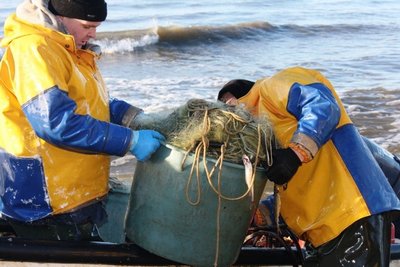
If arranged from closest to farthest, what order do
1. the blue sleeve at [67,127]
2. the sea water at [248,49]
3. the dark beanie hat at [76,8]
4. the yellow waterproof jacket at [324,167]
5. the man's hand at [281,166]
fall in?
the blue sleeve at [67,127]
the man's hand at [281,166]
the dark beanie hat at [76,8]
the yellow waterproof jacket at [324,167]
the sea water at [248,49]

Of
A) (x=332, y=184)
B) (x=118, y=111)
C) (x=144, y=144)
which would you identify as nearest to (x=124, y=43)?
(x=118, y=111)

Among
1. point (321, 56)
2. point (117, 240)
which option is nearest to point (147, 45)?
point (321, 56)

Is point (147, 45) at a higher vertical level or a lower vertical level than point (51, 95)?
lower

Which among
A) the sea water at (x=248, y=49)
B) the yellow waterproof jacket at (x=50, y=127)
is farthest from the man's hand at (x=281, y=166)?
the sea water at (x=248, y=49)

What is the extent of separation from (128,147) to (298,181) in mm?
939

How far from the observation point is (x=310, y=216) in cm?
333

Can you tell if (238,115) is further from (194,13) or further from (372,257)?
(194,13)

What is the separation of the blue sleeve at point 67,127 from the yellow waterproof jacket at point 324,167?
2.70 ft

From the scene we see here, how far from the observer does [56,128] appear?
2.78 meters

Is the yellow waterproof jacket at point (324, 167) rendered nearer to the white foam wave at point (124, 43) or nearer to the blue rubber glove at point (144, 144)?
the blue rubber glove at point (144, 144)

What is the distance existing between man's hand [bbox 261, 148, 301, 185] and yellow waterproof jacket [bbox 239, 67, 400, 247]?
0.20m

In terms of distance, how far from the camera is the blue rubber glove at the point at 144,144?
286cm

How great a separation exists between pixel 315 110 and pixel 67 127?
1.12 metres

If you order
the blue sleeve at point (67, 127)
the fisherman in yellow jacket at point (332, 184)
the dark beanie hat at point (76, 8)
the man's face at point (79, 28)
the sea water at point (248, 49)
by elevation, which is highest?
the dark beanie hat at point (76, 8)
